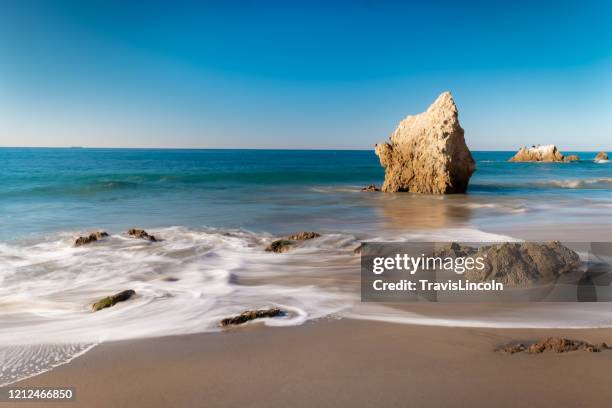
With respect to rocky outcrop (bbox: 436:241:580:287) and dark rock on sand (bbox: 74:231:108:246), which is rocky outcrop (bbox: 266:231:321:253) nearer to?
rocky outcrop (bbox: 436:241:580:287)

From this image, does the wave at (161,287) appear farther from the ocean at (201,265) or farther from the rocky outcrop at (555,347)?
the rocky outcrop at (555,347)

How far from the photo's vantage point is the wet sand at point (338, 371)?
126 inches

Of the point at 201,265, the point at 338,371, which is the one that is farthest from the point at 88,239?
the point at 338,371

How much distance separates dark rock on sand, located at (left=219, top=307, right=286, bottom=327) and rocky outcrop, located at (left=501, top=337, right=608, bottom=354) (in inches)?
93.0

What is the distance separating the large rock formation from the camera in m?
20.3

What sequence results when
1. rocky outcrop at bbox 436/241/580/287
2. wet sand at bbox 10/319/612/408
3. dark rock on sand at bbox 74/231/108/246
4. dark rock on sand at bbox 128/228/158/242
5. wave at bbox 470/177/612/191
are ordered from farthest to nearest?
wave at bbox 470/177/612/191 < dark rock on sand at bbox 128/228/158/242 < dark rock on sand at bbox 74/231/108/246 < rocky outcrop at bbox 436/241/580/287 < wet sand at bbox 10/319/612/408

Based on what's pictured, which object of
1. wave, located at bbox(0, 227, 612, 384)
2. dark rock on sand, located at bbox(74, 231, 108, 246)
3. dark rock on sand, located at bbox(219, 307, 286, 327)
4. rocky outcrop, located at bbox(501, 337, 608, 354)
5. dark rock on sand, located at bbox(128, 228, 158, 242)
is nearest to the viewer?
rocky outcrop, located at bbox(501, 337, 608, 354)

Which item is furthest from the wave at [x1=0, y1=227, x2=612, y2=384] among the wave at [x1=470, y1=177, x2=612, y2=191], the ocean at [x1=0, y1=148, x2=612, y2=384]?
the wave at [x1=470, y1=177, x2=612, y2=191]

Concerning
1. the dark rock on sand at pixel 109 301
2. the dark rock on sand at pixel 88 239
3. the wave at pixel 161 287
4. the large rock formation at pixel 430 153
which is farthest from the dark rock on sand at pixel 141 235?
the large rock formation at pixel 430 153

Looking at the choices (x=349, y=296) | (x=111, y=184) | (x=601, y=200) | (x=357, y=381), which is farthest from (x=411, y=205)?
(x=111, y=184)

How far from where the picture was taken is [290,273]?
7.17 meters

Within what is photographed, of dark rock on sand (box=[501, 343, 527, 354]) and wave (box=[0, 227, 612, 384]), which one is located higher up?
dark rock on sand (box=[501, 343, 527, 354])

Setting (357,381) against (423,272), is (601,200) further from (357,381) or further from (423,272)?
(357,381)

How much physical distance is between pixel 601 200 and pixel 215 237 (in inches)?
646
